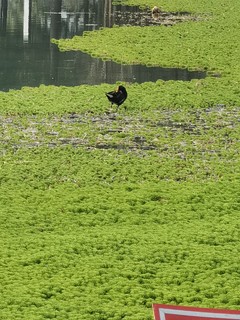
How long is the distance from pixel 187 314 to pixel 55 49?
14.0 meters

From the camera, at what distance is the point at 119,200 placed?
8352mm

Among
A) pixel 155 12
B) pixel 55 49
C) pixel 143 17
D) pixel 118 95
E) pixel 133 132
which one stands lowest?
pixel 133 132

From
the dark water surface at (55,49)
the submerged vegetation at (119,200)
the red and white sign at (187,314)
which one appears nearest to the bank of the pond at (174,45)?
the dark water surface at (55,49)

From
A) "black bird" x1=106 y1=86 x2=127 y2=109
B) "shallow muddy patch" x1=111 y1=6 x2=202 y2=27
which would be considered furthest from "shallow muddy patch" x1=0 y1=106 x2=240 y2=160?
"shallow muddy patch" x1=111 y1=6 x2=202 y2=27

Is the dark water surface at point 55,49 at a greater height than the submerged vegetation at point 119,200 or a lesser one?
greater

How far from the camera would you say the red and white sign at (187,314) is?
3736 millimetres

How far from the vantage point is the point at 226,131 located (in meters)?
11.2

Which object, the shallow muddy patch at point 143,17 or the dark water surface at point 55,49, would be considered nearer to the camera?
the dark water surface at point 55,49

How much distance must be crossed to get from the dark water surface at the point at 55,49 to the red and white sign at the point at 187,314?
392 inches

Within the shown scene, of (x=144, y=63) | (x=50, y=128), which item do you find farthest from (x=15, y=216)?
(x=144, y=63)

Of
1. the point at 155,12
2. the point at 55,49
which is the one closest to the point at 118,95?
the point at 55,49

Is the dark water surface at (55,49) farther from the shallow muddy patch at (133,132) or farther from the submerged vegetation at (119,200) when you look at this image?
the shallow muddy patch at (133,132)

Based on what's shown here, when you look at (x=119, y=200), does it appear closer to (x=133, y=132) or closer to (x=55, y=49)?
(x=133, y=132)

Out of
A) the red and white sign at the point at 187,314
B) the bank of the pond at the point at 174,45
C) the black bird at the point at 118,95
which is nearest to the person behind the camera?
the red and white sign at the point at 187,314
